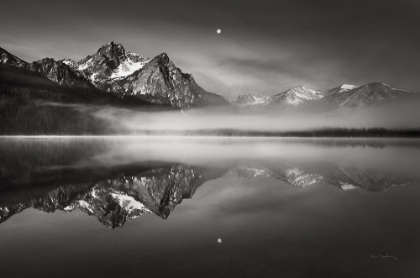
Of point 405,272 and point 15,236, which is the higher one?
point 405,272

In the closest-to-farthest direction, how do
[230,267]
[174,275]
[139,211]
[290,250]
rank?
[174,275] < [230,267] < [290,250] < [139,211]

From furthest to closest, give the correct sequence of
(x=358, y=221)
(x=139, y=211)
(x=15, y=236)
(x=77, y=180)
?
1. (x=77, y=180)
2. (x=139, y=211)
3. (x=358, y=221)
4. (x=15, y=236)

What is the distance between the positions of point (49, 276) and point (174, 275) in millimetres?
4612

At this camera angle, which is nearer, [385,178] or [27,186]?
[27,186]

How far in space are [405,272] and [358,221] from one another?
285 inches

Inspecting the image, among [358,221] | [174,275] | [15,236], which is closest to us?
[174,275]

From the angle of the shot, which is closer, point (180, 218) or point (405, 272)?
point (405, 272)

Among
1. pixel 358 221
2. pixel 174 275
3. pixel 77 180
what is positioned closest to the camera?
pixel 174 275

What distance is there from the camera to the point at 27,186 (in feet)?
93.2

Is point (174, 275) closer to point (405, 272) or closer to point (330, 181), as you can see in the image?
point (405, 272)

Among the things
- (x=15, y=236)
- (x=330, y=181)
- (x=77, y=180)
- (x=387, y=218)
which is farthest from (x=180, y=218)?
(x=330, y=181)

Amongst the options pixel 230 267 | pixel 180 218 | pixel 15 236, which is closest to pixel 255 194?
pixel 180 218

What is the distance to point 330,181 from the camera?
107 feet

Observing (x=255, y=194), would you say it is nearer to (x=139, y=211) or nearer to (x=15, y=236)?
(x=139, y=211)
